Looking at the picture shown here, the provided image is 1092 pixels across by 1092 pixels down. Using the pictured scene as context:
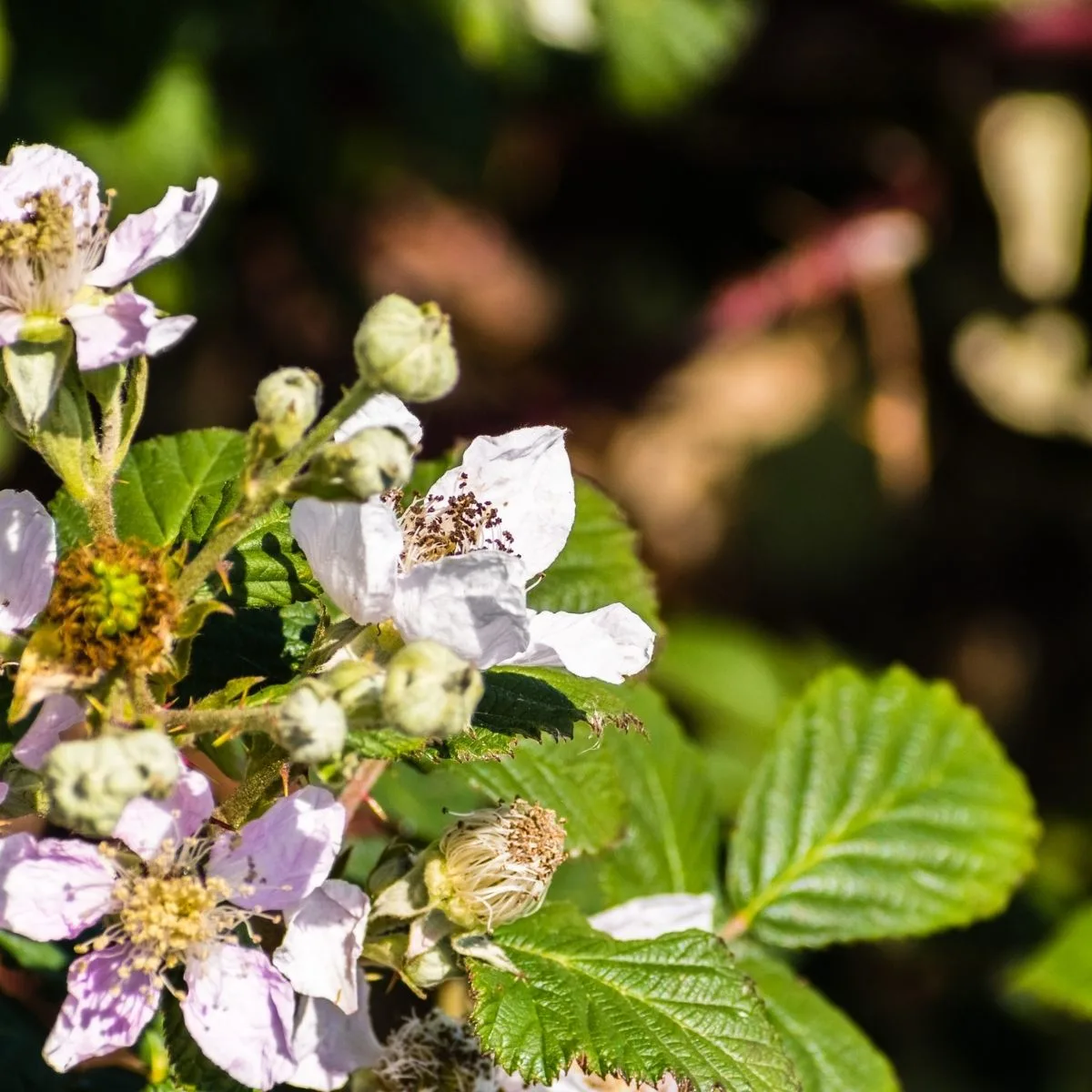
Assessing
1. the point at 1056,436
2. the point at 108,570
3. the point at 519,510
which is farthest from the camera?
the point at 1056,436

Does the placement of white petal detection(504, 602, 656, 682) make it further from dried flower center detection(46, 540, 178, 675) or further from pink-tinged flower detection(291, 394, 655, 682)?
dried flower center detection(46, 540, 178, 675)

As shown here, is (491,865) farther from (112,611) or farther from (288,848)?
(112,611)

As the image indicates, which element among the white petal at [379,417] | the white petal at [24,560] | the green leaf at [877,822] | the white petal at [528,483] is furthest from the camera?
the green leaf at [877,822]

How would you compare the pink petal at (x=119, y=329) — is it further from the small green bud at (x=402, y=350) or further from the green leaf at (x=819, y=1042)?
the green leaf at (x=819, y=1042)

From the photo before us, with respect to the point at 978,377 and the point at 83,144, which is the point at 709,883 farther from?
the point at 978,377

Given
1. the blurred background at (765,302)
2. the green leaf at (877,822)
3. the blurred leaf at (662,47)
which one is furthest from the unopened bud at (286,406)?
the blurred leaf at (662,47)

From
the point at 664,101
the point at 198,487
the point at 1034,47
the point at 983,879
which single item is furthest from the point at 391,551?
the point at 1034,47

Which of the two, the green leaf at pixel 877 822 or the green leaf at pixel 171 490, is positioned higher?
the green leaf at pixel 171 490
